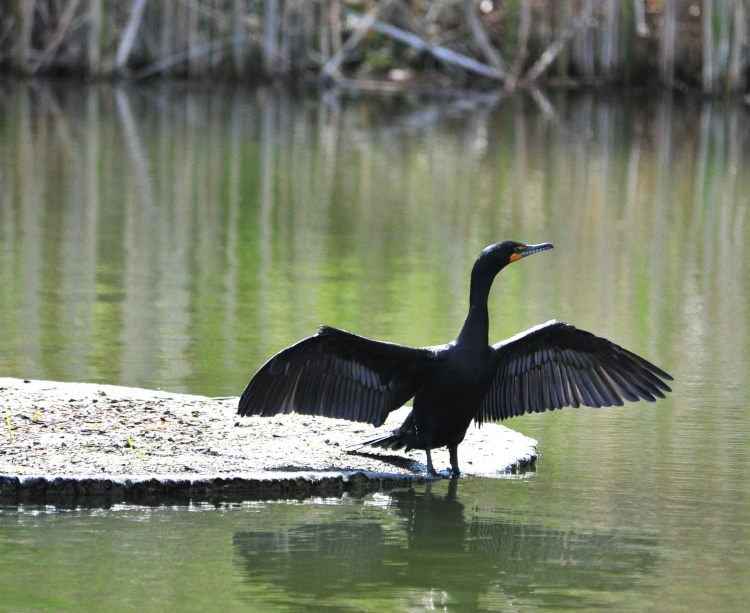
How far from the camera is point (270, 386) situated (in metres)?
6.53

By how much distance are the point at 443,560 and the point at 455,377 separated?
3.47 ft

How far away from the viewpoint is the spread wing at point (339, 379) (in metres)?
6.50

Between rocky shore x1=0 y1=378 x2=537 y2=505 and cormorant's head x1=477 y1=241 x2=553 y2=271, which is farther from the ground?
cormorant's head x1=477 y1=241 x2=553 y2=271

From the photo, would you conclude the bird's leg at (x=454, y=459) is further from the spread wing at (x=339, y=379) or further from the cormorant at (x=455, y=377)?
the spread wing at (x=339, y=379)

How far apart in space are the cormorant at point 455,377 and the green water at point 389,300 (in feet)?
1.09

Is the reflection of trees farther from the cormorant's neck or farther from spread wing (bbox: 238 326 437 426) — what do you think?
the cormorant's neck

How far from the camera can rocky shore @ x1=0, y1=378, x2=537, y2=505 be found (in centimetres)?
608

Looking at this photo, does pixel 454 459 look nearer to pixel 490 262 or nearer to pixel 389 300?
pixel 490 262

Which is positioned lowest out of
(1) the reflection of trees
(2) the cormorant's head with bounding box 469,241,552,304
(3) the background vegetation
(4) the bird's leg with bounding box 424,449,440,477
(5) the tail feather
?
(1) the reflection of trees

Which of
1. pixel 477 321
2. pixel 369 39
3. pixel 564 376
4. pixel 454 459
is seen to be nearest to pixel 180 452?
pixel 454 459

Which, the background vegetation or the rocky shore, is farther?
the background vegetation

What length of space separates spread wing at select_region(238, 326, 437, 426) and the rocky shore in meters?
0.23

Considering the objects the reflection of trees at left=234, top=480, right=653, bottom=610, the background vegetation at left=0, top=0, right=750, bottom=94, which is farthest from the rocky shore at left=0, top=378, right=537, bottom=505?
the background vegetation at left=0, top=0, right=750, bottom=94

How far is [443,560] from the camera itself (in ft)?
18.6
